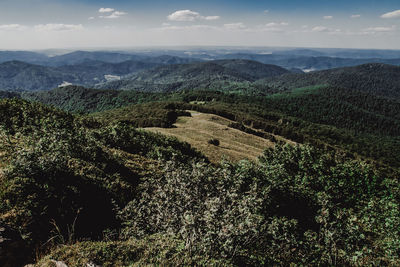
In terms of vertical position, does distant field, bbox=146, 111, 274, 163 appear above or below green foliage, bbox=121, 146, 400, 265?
below

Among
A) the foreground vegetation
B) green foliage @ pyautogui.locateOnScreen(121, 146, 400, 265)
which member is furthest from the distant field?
green foliage @ pyautogui.locateOnScreen(121, 146, 400, 265)

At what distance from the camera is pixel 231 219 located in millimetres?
7824

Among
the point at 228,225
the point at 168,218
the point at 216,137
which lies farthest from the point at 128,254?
the point at 216,137

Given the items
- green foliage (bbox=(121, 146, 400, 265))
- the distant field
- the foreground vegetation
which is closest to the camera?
green foliage (bbox=(121, 146, 400, 265))

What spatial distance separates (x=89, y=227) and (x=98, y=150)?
11555 millimetres

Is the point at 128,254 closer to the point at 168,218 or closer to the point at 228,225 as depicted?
the point at 168,218

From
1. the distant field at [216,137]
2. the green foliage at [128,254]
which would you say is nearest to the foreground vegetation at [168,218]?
the green foliage at [128,254]

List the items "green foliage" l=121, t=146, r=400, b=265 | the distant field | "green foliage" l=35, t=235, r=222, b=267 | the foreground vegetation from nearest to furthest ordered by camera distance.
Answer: "green foliage" l=121, t=146, r=400, b=265 < "green foliage" l=35, t=235, r=222, b=267 < the foreground vegetation < the distant field

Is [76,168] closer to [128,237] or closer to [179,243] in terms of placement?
[128,237]

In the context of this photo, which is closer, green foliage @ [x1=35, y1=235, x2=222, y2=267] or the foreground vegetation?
green foliage @ [x1=35, y1=235, x2=222, y2=267]

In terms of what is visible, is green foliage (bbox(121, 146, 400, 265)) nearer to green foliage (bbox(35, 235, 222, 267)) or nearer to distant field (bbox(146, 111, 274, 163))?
green foliage (bbox(35, 235, 222, 267))

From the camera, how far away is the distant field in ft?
195

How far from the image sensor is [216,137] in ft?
253

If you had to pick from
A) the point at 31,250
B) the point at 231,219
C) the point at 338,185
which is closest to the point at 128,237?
the point at 31,250
